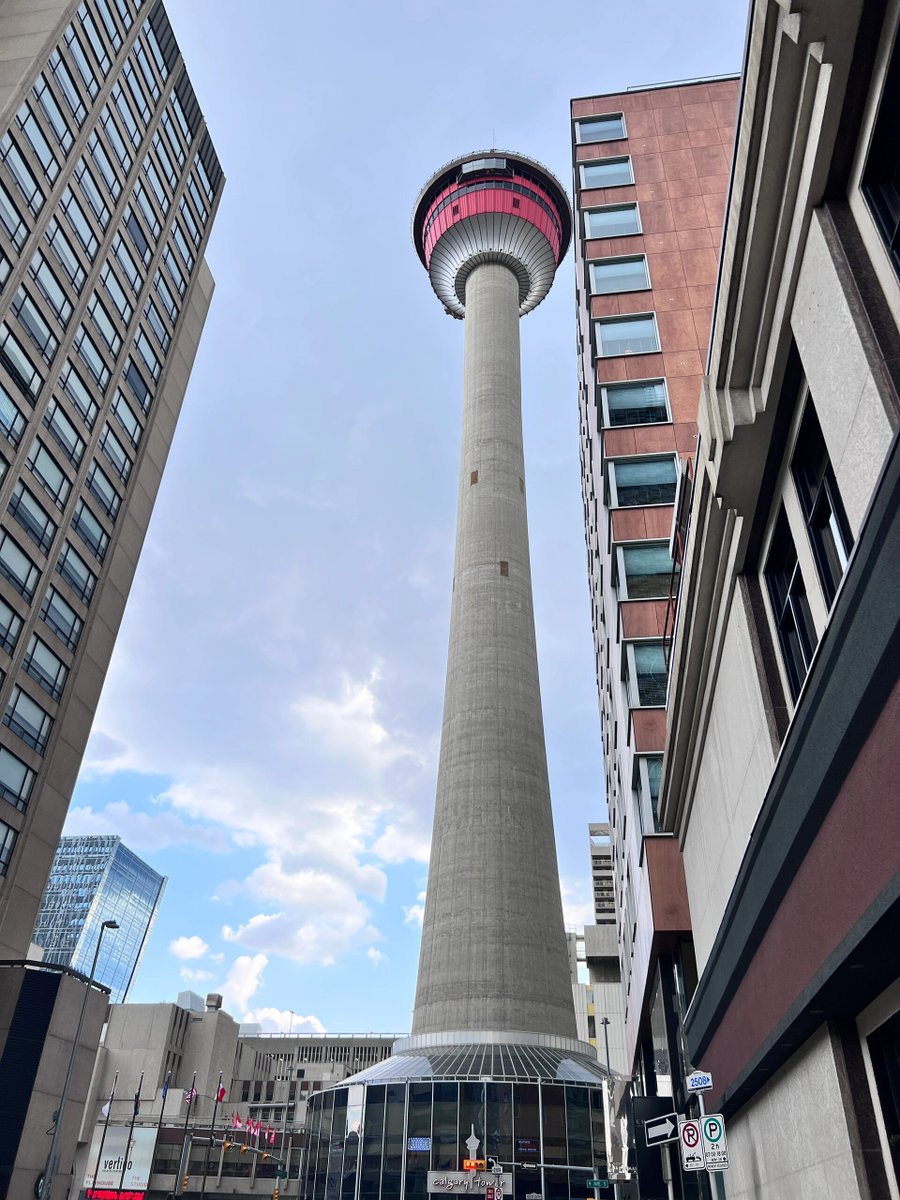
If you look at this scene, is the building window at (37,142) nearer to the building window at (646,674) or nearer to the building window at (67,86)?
the building window at (67,86)

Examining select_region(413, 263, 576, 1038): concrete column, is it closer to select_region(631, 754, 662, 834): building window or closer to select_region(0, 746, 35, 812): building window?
select_region(0, 746, 35, 812): building window

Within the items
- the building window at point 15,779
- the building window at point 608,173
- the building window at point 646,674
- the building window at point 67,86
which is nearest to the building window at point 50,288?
the building window at point 67,86

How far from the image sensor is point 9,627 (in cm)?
3672

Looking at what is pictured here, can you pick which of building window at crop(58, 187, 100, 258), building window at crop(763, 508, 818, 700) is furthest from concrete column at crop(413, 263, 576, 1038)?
building window at crop(763, 508, 818, 700)

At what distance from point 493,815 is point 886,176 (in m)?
49.6

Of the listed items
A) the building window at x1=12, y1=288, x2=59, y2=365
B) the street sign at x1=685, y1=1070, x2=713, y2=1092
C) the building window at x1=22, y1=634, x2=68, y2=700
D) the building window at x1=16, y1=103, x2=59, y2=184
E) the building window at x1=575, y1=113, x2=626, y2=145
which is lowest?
the street sign at x1=685, y1=1070, x2=713, y2=1092

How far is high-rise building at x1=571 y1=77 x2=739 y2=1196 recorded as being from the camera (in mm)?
22156

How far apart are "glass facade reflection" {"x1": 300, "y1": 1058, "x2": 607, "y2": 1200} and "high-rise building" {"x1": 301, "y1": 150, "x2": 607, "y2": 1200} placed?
7 centimetres

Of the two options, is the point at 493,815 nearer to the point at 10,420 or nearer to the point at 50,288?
the point at 10,420

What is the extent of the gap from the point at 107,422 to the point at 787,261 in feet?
135

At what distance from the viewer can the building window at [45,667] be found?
3822cm

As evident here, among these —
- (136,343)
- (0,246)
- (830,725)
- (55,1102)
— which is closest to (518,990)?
(55,1102)

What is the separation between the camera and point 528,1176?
44.5m

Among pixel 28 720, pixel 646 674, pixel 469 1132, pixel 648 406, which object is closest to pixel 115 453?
pixel 28 720
